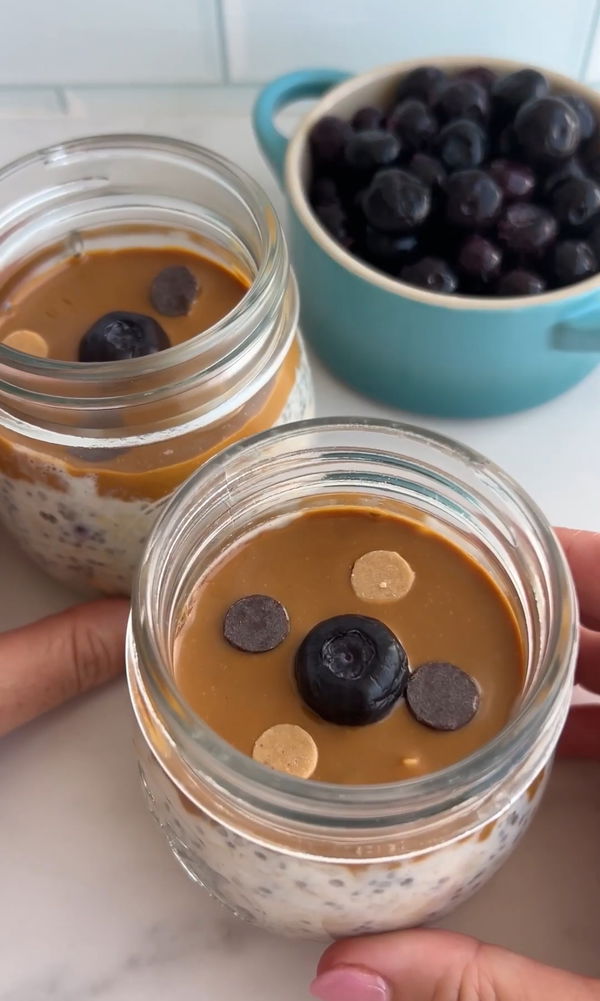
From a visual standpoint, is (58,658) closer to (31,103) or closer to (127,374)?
(127,374)

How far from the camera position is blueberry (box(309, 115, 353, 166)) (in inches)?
30.4

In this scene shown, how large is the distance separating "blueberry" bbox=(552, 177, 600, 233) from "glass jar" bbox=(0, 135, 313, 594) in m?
0.24

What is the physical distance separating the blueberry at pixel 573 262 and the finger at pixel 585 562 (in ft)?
0.63

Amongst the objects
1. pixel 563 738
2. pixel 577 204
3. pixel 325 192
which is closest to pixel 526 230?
pixel 577 204

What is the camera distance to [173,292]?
66 cm

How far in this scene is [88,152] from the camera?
68 cm

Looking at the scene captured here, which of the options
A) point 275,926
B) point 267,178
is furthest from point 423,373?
point 275,926

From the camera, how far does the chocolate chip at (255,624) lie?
0.51m

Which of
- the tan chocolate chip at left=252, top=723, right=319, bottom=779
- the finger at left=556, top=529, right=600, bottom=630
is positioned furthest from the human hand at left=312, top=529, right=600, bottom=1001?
the finger at left=556, top=529, right=600, bottom=630

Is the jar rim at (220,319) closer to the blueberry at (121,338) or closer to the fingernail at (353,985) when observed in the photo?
the blueberry at (121,338)

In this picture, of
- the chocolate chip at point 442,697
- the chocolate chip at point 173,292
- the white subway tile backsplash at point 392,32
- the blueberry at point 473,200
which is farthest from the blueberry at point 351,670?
the white subway tile backsplash at point 392,32

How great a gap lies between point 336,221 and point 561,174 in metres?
0.17

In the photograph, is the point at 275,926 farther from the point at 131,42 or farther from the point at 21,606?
the point at 131,42

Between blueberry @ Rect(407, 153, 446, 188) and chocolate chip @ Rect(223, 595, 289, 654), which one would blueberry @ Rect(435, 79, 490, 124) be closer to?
blueberry @ Rect(407, 153, 446, 188)
